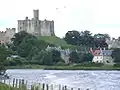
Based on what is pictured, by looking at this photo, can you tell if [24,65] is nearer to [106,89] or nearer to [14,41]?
[14,41]

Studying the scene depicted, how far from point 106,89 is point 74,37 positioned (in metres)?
138

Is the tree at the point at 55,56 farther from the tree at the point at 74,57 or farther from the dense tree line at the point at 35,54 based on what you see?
the tree at the point at 74,57

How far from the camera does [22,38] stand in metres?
177

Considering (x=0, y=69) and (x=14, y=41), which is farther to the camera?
(x=14, y=41)

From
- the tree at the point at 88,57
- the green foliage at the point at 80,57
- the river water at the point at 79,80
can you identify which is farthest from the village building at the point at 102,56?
the river water at the point at 79,80

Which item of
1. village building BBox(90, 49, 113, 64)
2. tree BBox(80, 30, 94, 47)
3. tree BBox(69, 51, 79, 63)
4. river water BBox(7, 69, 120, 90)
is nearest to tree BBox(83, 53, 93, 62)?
tree BBox(69, 51, 79, 63)

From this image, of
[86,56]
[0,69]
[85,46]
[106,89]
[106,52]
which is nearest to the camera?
[106,89]

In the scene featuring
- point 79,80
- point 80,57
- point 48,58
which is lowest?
point 79,80

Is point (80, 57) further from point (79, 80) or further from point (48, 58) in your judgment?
point (79, 80)

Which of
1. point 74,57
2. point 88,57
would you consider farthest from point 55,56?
point 88,57

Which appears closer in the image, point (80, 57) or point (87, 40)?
point (80, 57)

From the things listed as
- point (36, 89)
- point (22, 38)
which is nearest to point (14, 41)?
point (22, 38)

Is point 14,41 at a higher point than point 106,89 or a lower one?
higher

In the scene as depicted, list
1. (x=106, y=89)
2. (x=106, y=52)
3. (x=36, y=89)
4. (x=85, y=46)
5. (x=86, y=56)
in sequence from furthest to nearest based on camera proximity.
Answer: (x=85, y=46)
(x=106, y=52)
(x=86, y=56)
(x=106, y=89)
(x=36, y=89)
